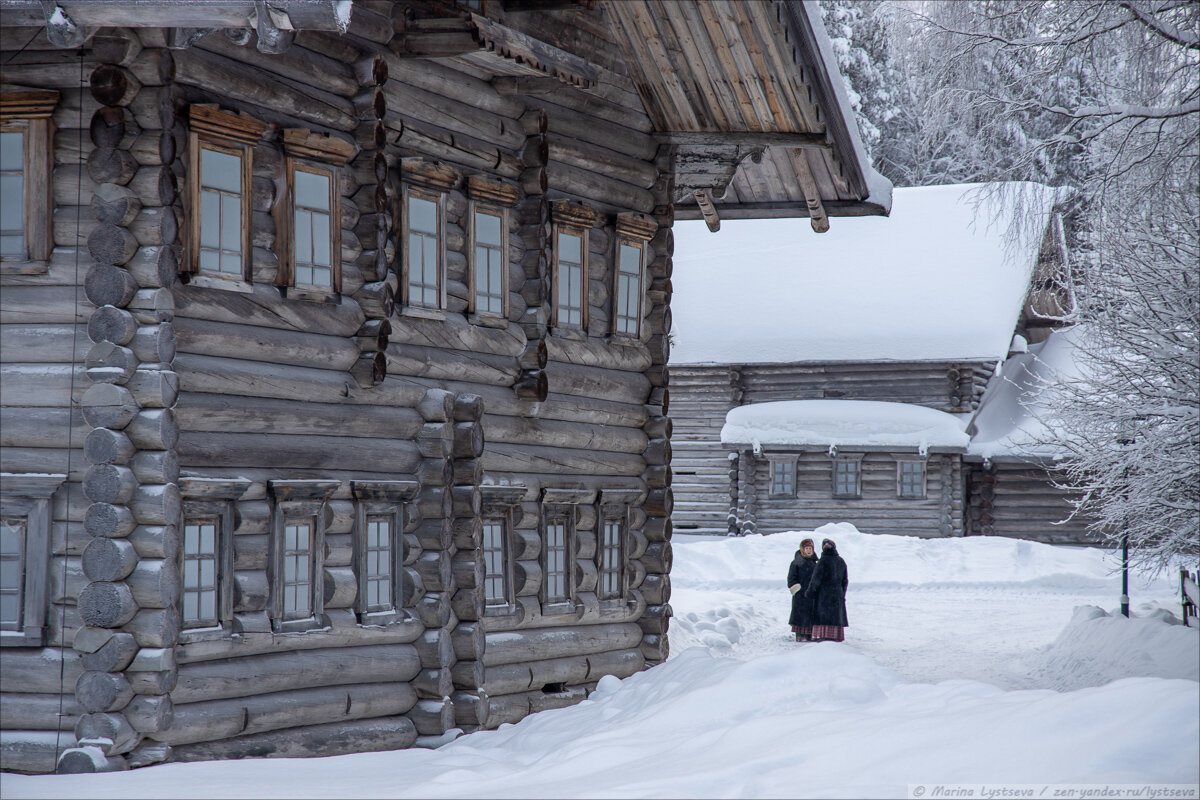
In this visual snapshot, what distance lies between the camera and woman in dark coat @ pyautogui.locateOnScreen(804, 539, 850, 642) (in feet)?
51.9

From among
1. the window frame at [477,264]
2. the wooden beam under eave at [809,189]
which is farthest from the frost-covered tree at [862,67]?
the window frame at [477,264]

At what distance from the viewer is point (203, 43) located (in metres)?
8.18

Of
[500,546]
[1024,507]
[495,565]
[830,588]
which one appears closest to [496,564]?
[495,565]

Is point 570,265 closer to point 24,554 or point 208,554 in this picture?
point 208,554

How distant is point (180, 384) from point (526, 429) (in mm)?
3676

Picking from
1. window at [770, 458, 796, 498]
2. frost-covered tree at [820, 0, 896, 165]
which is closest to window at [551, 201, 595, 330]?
window at [770, 458, 796, 498]

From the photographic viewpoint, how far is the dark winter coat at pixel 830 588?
1581cm

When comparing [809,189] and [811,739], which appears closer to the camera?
[811,739]

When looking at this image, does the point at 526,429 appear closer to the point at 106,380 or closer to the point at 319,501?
the point at 319,501

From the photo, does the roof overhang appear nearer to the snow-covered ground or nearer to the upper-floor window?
the upper-floor window

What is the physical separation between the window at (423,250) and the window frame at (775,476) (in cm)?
1789

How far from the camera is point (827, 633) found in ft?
52.0

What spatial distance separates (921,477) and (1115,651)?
544 inches

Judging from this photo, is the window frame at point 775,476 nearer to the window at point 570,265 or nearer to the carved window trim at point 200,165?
the window at point 570,265
